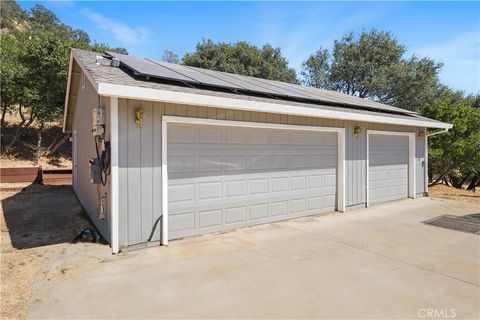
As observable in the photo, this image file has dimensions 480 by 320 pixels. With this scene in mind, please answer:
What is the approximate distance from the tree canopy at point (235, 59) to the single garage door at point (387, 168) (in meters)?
17.4

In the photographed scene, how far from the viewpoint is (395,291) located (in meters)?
3.52

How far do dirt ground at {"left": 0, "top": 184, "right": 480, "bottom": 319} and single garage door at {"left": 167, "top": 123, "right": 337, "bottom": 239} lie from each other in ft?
5.19

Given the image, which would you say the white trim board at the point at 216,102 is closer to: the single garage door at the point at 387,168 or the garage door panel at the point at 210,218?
the single garage door at the point at 387,168

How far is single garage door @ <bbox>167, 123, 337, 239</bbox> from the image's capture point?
18.2 ft

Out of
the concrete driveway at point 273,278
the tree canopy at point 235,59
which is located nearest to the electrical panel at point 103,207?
the concrete driveway at point 273,278

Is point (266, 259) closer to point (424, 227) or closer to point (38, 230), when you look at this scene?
point (424, 227)

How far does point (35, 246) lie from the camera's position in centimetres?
507

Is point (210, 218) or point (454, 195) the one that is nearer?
point (210, 218)

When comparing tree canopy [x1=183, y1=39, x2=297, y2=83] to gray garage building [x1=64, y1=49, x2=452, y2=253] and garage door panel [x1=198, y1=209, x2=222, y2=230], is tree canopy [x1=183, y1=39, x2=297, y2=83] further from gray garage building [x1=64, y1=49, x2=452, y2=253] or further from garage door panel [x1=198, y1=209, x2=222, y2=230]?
garage door panel [x1=198, y1=209, x2=222, y2=230]

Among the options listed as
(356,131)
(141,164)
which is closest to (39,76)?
(141,164)

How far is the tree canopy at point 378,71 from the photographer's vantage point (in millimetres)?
23609

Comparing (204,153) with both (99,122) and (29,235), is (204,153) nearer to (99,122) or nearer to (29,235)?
(99,122)

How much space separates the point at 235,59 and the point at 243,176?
2136cm

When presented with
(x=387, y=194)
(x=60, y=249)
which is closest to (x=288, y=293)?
(x=60, y=249)
